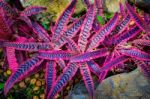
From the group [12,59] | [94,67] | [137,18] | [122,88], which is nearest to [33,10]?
[12,59]

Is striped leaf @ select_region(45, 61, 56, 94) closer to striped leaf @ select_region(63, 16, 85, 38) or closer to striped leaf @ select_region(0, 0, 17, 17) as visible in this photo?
striped leaf @ select_region(63, 16, 85, 38)

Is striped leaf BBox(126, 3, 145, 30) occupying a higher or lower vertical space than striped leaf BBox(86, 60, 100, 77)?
higher

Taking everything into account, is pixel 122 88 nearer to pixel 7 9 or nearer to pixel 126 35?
pixel 126 35

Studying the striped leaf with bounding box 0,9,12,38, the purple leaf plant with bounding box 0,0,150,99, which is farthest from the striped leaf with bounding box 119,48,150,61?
the striped leaf with bounding box 0,9,12,38

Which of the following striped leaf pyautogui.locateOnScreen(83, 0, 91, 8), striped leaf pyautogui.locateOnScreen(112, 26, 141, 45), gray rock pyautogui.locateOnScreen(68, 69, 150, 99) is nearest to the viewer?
gray rock pyautogui.locateOnScreen(68, 69, 150, 99)

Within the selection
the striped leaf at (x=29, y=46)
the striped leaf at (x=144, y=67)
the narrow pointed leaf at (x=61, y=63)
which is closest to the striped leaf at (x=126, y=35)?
the striped leaf at (x=144, y=67)

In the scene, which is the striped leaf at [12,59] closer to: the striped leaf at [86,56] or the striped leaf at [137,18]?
the striped leaf at [86,56]

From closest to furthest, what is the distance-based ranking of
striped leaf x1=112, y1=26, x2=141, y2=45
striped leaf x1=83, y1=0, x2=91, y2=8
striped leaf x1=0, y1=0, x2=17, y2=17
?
striped leaf x1=112, y1=26, x2=141, y2=45 < striped leaf x1=0, y1=0, x2=17, y2=17 < striped leaf x1=83, y1=0, x2=91, y2=8
